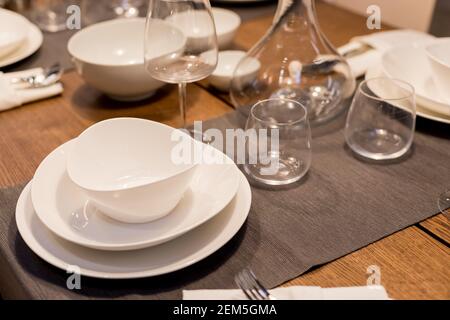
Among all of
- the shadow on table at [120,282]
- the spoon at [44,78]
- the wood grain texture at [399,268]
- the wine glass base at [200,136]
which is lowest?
the wine glass base at [200,136]

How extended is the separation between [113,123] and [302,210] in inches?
11.2

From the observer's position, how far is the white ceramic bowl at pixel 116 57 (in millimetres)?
1038

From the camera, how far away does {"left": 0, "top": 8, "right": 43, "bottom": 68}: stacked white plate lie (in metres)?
1.22

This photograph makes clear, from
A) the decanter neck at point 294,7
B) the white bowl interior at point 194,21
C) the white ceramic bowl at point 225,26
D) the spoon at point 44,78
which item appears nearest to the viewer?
the white bowl interior at point 194,21

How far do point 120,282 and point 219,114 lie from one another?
0.47 m

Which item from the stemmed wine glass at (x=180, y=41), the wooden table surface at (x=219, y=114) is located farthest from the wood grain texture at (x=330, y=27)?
the stemmed wine glass at (x=180, y=41)

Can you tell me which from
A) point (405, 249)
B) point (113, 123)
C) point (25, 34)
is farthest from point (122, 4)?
point (405, 249)

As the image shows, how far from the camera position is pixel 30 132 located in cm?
102

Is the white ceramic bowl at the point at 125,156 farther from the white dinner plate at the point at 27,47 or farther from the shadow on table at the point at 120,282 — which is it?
the white dinner plate at the point at 27,47

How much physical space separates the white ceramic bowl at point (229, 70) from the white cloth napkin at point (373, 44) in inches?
8.5

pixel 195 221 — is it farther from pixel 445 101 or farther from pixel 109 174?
pixel 445 101

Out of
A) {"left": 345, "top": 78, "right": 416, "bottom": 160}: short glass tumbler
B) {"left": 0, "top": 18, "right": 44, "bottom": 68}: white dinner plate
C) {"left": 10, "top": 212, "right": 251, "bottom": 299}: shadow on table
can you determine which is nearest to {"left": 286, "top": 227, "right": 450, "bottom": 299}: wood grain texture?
{"left": 10, "top": 212, "right": 251, "bottom": 299}: shadow on table
